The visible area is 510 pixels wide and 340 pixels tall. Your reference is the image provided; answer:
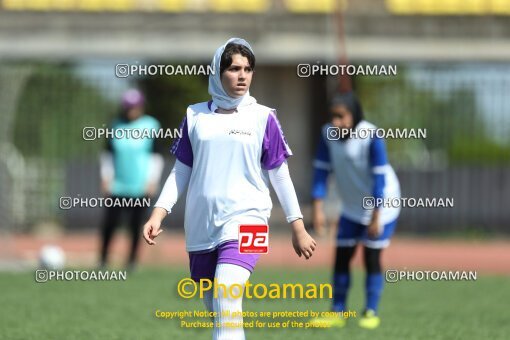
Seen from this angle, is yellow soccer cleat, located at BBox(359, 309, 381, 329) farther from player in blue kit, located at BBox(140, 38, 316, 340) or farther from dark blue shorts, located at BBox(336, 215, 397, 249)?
player in blue kit, located at BBox(140, 38, 316, 340)

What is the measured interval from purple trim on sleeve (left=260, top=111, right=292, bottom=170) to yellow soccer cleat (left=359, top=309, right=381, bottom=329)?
326cm

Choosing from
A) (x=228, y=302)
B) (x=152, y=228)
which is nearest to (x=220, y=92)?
(x=152, y=228)

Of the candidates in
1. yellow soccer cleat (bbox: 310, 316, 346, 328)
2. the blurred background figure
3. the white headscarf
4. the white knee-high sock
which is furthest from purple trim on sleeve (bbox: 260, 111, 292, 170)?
the blurred background figure

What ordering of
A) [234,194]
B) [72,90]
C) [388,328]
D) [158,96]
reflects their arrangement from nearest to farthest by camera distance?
[234,194] → [388,328] → [72,90] → [158,96]

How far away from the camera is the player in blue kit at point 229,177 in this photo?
5988 millimetres

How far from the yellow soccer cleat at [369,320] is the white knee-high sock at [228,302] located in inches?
130

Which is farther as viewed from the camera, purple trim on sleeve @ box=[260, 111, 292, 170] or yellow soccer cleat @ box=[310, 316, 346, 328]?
yellow soccer cleat @ box=[310, 316, 346, 328]

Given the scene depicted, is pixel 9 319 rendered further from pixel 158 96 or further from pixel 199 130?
pixel 158 96

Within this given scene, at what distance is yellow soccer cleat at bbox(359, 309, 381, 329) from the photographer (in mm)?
9039

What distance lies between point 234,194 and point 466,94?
17.9 meters

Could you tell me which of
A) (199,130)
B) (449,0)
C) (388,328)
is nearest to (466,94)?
(449,0)

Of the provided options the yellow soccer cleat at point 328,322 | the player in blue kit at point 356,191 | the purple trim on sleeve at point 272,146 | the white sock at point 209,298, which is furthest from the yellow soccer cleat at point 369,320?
the purple trim on sleeve at point 272,146

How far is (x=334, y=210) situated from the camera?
21438mm

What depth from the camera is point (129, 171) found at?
13984mm
